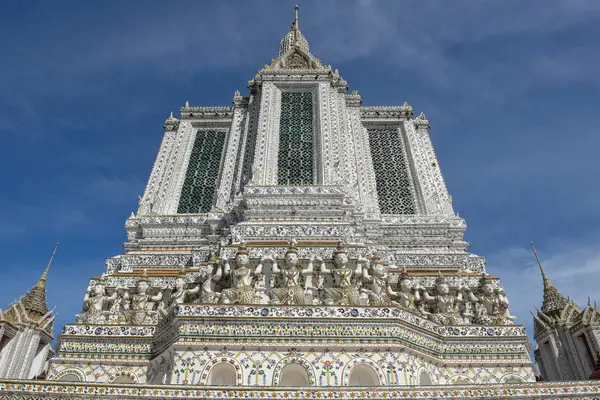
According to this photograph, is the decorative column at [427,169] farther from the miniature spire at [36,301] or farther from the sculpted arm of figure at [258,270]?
the miniature spire at [36,301]

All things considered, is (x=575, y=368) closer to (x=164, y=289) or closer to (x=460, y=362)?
(x=460, y=362)

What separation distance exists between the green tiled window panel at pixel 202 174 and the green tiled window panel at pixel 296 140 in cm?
313

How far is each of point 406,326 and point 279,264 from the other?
3.77m

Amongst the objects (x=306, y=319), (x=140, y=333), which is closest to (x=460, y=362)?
(x=306, y=319)

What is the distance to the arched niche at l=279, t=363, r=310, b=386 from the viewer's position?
29.9ft

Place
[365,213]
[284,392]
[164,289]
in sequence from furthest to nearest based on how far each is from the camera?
[365,213]
[164,289]
[284,392]

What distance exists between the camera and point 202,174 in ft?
65.8

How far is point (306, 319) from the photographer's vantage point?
9477 mm

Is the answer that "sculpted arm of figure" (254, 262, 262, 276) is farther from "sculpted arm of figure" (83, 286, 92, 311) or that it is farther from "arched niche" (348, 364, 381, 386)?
"sculpted arm of figure" (83, 286, 92, 311)

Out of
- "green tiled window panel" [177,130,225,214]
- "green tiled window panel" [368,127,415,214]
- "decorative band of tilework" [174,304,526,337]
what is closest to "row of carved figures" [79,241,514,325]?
"decorative band of tilework" [174,304,526,337]

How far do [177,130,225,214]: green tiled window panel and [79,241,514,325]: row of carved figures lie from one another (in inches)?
232

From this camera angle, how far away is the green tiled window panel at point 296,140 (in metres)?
17.6

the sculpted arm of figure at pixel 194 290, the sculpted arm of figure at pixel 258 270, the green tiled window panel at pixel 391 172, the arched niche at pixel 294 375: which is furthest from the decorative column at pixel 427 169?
A: the arched niche at pixel 294 375

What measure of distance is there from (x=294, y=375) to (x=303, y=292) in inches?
72.1
